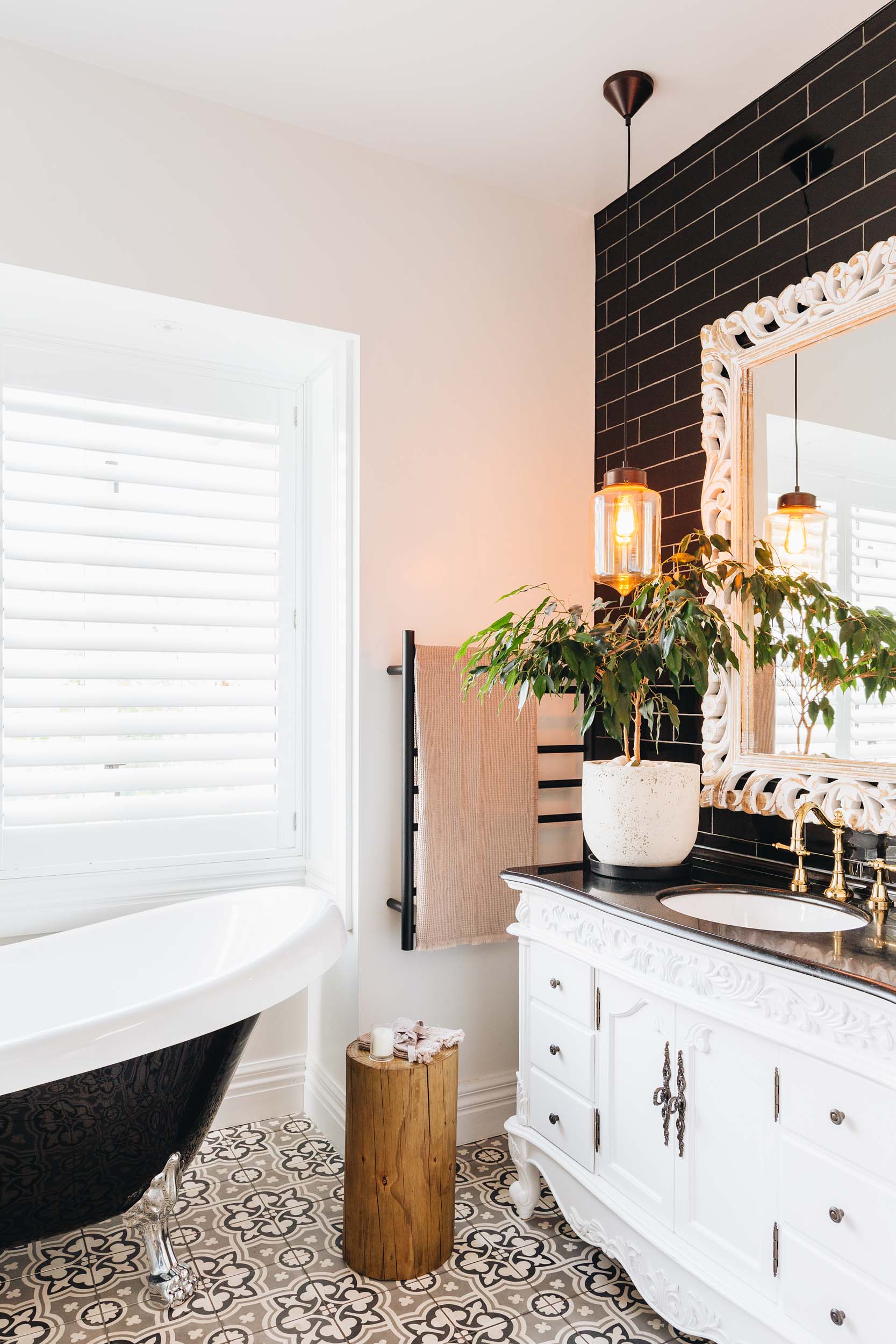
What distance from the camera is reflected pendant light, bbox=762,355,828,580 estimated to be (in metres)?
2.10

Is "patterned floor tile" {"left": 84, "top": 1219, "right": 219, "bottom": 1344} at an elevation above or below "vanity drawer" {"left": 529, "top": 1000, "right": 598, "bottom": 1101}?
below

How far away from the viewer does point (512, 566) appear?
280 centimetres

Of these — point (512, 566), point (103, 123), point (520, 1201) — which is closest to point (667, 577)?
point (512, 566)

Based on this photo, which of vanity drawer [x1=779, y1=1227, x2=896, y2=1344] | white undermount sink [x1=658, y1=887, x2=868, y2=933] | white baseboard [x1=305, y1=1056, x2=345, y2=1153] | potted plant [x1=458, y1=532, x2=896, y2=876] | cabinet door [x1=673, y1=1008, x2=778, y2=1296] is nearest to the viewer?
vanity drawer [x1=779, y1=1227, x2=896, y2=1344]

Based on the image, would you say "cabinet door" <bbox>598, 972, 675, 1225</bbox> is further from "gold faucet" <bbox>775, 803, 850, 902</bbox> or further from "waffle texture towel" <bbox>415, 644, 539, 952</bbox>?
"waffle texture towel" <bbox>415, 644, 539, 952</bbox>

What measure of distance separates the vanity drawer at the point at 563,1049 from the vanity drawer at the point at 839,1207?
0.54 metres

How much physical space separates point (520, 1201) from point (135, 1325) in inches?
35.6

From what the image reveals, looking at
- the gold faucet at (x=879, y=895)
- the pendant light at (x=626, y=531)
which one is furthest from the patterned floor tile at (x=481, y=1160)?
the pendant light at (x=626, y=531)

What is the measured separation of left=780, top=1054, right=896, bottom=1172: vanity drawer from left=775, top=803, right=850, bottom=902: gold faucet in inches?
19.7

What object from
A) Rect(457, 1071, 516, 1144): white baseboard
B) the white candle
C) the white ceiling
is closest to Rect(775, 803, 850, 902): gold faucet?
the white candle

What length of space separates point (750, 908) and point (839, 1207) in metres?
0.69

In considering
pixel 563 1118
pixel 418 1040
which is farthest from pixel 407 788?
pixel 563 1118

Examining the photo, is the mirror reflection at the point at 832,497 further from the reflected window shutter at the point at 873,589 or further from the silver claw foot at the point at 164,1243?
the silver claw foot at the point at 164,1243

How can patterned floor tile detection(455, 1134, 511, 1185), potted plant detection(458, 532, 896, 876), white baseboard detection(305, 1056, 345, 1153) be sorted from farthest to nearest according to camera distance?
white baseboard detection(305, 1056, 345, 1153) → patterned floor tile detection(455, 1134, 511, 1185) → potted plant detection(458, 532, 896, 876)
